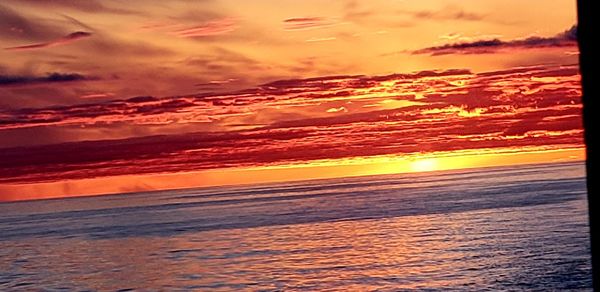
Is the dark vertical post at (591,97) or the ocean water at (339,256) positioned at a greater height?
the dark vertical post at (591,97)

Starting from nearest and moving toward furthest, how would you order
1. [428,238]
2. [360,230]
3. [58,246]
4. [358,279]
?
[358,279]
[428,238]
[360,230]
[58,246]

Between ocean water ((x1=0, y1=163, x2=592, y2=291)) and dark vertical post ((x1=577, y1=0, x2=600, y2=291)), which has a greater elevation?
dark vertical post ((x1=577, y1=0, x2=600, y2=291))

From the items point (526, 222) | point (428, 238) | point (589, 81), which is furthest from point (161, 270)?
point (589, 81)

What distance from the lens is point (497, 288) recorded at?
29.0m

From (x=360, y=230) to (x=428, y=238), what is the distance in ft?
40.4

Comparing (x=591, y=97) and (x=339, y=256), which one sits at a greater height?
(x=591, y=97)

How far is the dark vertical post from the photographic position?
17.5 feet

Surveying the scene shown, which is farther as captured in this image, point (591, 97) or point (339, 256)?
point (339, 256)

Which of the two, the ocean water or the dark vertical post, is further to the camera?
the ocean water

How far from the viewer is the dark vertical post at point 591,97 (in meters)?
5.34

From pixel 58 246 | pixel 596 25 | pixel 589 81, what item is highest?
pixel 596 25

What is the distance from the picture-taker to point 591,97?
17.7 feet

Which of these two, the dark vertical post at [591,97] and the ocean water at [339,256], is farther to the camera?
the ocean water at [339,256]

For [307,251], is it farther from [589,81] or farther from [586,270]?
[589,81]
